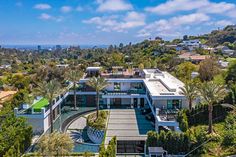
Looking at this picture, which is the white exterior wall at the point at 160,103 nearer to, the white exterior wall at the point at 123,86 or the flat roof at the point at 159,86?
the flat roof at the point at 159,86

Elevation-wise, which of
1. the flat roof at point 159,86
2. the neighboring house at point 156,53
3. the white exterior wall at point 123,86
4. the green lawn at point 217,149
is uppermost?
the neighboring house at point 156,53

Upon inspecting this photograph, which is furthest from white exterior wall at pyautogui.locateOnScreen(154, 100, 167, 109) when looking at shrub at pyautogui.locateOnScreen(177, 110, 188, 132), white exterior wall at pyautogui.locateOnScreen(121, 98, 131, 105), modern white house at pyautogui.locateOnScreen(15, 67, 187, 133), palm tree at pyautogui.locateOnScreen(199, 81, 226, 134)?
white exterior wall at pyautogui.locateOnScreen(121, 98, 131, 105)

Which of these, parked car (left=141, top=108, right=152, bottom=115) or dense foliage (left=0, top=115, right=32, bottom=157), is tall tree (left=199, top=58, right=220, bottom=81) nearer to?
parked car (left=141, top=108, right=152, bottom=115)

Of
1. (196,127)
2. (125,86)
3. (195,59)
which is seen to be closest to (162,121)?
(196,127)

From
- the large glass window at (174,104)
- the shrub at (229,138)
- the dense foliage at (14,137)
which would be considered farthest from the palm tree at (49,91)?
the shrub at (229,138)

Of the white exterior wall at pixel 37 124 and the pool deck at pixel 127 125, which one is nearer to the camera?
the pool deck at pixel 127 125

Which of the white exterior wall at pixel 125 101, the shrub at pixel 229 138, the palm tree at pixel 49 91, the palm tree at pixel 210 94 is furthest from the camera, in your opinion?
the white exterior wall at pixel 125 101
